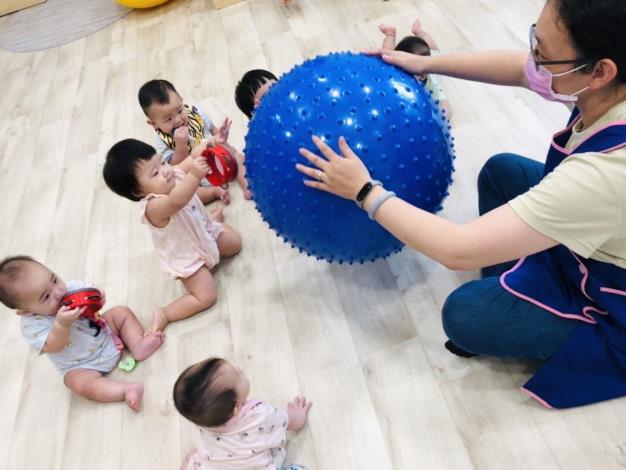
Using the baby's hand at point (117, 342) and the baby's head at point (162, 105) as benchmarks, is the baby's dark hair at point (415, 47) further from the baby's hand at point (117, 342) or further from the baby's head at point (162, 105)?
the baby's hand at point (117, 342)

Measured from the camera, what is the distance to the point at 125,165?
154 cm

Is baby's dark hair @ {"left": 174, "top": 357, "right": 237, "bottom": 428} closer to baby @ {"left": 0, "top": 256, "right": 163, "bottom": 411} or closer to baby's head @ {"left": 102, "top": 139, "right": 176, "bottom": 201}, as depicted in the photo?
baby @ {"left": 0, "top": 256, "right": 163, "bottom": 411}

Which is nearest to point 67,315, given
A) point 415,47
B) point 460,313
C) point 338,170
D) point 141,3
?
point 338,170

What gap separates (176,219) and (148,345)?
451mm

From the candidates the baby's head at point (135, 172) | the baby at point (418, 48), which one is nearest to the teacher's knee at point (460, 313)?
the baby at point (418, 48)

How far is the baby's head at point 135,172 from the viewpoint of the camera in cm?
154

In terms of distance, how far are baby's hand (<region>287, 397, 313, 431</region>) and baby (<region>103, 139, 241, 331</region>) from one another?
53cm

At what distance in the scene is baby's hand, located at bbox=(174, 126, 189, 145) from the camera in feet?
6.47

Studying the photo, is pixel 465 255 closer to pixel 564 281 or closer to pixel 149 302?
pixel 564 281

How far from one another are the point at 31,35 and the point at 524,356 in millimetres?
4426

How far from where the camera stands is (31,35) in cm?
402

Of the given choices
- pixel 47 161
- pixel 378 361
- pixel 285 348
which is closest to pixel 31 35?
pixel 47 161

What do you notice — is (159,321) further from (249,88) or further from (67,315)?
(249,88)

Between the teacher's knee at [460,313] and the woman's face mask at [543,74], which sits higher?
the woman's face mask at [543,74]
